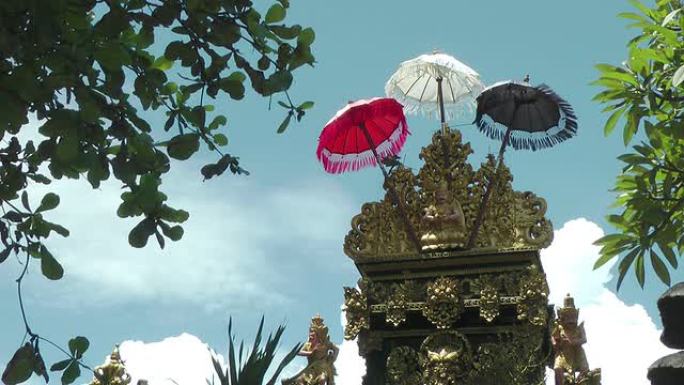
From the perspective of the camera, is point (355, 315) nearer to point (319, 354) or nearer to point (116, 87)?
point (319, 354)

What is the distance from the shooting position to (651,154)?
8906 mm

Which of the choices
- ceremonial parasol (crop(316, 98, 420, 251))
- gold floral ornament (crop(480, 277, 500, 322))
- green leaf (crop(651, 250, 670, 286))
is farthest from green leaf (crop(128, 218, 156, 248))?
ceremonial parasol (crop(316, 98, 420, 251))

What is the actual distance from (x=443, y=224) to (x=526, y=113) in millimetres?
2054

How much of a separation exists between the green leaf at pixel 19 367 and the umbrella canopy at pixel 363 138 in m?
9.63

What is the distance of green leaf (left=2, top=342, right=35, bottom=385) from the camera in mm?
5195

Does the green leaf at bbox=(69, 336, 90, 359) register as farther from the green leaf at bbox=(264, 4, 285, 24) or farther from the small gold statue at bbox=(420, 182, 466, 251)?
the small gold statue at bbox=(420, 182, 466, 251)

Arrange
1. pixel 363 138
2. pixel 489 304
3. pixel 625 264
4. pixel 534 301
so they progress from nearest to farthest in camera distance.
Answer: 1. pixel 625 264
2. pixel 534 301
3. pixel 489 304
4. pixel 363 138

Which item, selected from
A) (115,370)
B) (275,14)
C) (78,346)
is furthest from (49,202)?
(115,370)

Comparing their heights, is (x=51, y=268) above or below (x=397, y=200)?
below

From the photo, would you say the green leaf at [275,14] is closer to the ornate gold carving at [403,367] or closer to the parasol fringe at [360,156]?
the ornate gold carving at [403,367]

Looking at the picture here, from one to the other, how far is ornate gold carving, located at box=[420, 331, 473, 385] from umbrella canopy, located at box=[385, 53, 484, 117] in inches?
148

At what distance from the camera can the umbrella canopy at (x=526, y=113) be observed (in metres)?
14.1

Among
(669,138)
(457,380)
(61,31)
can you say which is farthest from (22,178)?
(457,380)

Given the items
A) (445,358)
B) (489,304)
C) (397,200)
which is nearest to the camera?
(489,304)
